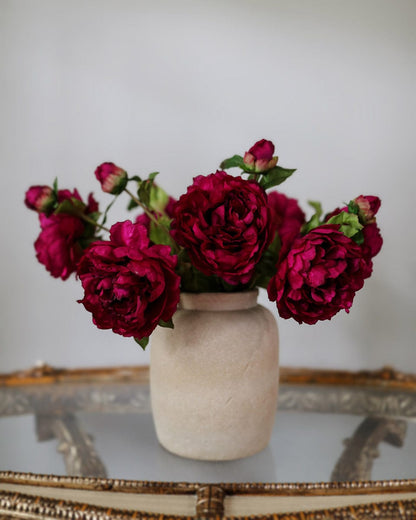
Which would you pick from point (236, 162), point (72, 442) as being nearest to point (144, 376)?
point (72, 442)

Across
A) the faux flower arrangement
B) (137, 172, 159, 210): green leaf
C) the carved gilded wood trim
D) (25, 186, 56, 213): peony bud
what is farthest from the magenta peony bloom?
Result: the carved gilded wood trim

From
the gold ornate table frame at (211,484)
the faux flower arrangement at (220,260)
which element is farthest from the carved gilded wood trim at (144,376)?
the faux flower arrangement at (220,260)

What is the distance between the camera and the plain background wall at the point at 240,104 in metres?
1.19

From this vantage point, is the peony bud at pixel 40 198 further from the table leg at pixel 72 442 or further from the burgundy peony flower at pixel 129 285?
the table leg at pixel 72 442

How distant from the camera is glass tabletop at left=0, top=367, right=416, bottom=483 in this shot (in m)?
0.70

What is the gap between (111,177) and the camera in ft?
2.34

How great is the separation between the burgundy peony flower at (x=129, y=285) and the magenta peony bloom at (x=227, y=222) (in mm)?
46

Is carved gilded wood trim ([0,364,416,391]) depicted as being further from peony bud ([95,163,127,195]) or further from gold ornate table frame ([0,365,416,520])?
peony bud ([95,163,127,195])

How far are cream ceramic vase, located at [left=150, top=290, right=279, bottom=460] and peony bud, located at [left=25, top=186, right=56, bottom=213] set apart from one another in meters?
0.22

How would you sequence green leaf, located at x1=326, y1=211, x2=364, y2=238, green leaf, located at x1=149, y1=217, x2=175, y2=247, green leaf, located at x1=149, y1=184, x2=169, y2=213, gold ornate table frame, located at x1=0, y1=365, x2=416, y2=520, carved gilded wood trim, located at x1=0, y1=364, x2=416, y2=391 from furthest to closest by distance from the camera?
carved gilded wood trim, located at x1=0, y1=364, x2=416, y2=391 < green leaf, located at x1=149, y1=184, x2=169, y2=213 < green leaf, located at x1=149, y1=217, x2=175, y2=247 < green leaf, located at x1=326, y1=211, x2=364, y2=238 < gold ornate table frame, located at x1=0, y1=365, x2=416, y2=520

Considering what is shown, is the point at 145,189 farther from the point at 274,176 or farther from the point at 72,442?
the point at 72,442

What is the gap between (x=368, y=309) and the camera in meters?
1.23

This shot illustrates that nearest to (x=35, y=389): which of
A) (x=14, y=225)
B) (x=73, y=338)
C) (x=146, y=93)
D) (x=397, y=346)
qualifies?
(x=73, y=338)

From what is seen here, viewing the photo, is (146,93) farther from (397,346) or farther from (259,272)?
(397,346)
